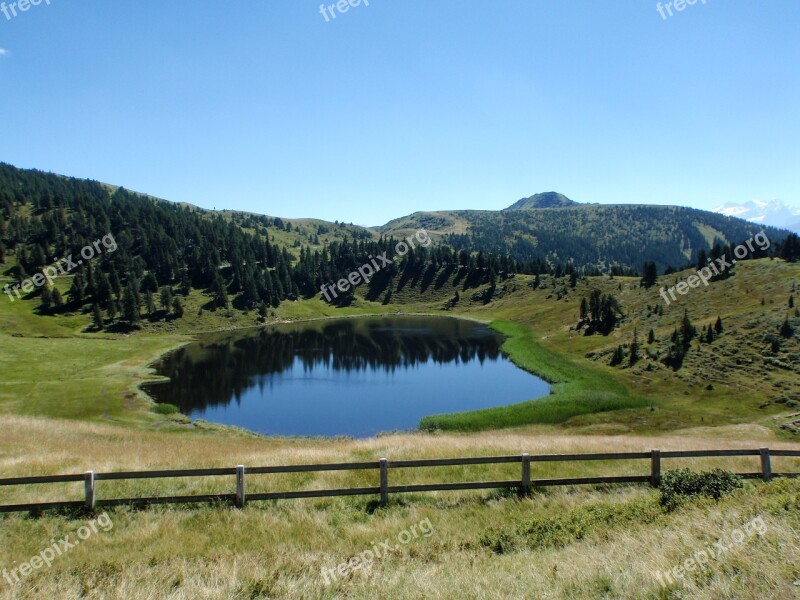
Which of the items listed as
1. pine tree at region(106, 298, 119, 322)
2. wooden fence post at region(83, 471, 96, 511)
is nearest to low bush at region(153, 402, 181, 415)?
wooden fence post at region(83, 471, 96, 511)

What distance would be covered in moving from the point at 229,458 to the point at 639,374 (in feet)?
198

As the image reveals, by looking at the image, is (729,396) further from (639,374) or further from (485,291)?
(485,291)

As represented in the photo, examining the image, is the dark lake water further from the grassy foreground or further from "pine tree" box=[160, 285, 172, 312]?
the grassy foreground

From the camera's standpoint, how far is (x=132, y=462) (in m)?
20.0

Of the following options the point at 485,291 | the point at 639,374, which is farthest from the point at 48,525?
the point at 485,291

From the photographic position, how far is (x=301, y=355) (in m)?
99.2

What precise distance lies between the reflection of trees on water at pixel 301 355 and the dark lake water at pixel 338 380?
196 millimetres

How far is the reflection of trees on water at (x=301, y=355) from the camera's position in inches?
2759

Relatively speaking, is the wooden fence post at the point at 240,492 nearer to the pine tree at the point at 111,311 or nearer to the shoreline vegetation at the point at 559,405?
the shoreline vegetation at the point at 559,405

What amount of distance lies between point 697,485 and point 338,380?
217 ft

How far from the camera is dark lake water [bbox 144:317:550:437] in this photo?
55938 mm

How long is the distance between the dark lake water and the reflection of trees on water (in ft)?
0.64

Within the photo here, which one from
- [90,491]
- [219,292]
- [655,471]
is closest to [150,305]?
[219,292]

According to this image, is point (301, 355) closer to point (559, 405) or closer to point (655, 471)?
point (559, 405)
